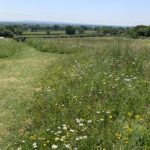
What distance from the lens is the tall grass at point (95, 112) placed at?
4.68m

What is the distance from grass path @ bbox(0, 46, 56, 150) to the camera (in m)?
6.16

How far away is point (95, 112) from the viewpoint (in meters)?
5.87

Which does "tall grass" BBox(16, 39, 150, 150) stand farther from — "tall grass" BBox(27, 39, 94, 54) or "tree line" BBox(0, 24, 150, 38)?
"tall grass" BBox(27, 39, 94, 54)

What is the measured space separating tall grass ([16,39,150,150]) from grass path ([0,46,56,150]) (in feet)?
0.97

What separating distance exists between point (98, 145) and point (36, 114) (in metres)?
2.08

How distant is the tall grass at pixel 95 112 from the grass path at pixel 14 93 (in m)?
0.30

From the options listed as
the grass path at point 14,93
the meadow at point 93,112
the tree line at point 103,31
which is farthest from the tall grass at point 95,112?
the tree line at point 103,31

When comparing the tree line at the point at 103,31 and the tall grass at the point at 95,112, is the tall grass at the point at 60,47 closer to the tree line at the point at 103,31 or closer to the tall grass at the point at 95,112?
the tree line at the point at 103,31

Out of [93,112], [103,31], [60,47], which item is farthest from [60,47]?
[103,31]

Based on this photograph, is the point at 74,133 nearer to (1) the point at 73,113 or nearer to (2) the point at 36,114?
(1) the point at 73,113

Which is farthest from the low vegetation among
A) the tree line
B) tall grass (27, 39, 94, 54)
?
the tree line

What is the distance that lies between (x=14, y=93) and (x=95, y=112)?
3.62 metres

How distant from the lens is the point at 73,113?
6000 millimetres

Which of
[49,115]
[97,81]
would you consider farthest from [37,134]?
[97,81]
